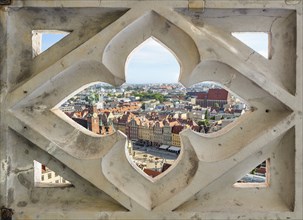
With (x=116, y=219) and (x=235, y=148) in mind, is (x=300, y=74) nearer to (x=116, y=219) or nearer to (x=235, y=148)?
(x=235, y=148)

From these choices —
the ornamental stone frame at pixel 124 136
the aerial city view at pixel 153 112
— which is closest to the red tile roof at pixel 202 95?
the aerial city view at pixel 153 112

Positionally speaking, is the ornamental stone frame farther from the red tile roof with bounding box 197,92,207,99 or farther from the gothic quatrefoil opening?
the red tile roof with bounding box 197,92,207,99

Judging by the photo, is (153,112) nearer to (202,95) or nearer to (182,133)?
(202,95)

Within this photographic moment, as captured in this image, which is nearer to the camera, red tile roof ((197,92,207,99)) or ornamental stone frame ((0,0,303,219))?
ornamental stone frame ((0,0,303,219))

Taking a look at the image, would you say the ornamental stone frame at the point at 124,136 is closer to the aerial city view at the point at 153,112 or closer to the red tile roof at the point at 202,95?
the aerial city view at the point at 153,112

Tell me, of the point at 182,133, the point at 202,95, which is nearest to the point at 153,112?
the point at 202,95

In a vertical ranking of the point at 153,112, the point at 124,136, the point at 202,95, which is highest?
the point at 202,95

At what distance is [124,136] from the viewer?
69.3 inches

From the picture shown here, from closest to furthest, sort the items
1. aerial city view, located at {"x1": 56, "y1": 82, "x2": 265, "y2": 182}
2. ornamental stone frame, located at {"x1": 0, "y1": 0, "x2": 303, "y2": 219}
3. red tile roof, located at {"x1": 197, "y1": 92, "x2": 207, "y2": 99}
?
1. ornamental stone frame, located at {"x1": 0, "y1": 0, "x2": 303, "y2": 219}
2. aerial city view, located at {"x1": 56, "y1": 82, "x2": 265, "y2": 182}
3. red tile roof, located at {"x1": 197, "y1": 92, "x2": 207, "y2": 99}

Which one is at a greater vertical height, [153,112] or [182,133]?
[153,112]

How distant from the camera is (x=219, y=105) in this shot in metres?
17.7

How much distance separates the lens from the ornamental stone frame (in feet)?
5.60

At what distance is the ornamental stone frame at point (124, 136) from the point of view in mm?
1706

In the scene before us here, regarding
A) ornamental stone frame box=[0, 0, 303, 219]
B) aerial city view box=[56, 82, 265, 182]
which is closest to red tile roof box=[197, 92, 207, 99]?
aerial city view box=[56, 82, 265, 182]
